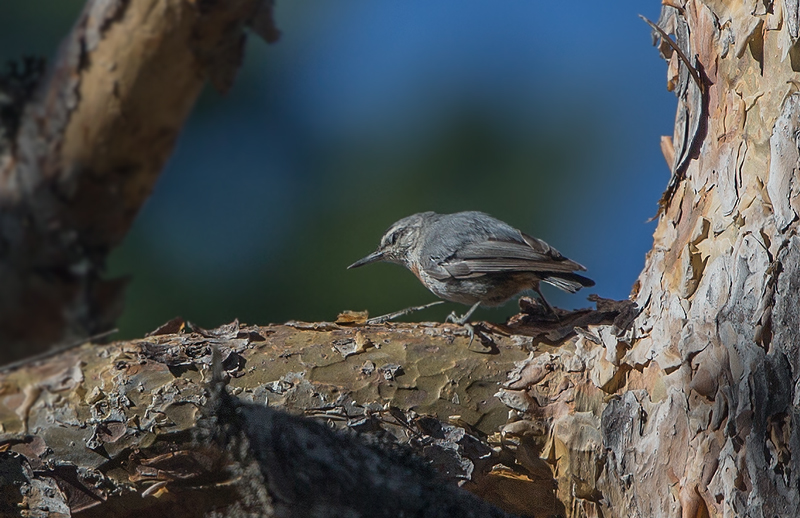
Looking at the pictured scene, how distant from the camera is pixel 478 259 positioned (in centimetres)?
254

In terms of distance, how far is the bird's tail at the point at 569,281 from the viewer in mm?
2254

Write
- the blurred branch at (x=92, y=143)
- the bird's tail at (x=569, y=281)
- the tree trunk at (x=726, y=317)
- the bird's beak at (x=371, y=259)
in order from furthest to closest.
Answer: the bird's beak at (x=371, y=259) → the blurred branch at (x=92, y=143) → the bird's tail at (x=569, y=281) → the tree trunk at (x=726, y=317)

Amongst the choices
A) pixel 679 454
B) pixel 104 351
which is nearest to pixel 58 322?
pixel 104 351

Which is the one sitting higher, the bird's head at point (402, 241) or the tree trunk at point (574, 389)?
the bird's head at point (402, 241)

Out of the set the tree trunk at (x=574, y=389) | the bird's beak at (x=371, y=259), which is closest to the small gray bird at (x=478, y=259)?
the bird's beak at (x=371, y=259)

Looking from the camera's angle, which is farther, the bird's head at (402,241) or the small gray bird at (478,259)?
the bird's head at (402,241)

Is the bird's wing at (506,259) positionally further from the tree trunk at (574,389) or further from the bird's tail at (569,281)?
the tree trunk at (574,389)

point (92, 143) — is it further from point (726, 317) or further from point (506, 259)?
point (726, 317)

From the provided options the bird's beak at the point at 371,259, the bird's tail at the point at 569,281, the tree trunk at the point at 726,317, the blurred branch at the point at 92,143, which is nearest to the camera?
the tree trunk at the point at 726,317

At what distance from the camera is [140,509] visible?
1557 millimetres

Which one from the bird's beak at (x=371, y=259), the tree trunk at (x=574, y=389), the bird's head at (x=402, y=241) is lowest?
the tree trunk at (x=574, y=389)

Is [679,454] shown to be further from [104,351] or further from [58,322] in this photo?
[58,322]

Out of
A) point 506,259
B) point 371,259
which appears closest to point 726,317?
point 506,259

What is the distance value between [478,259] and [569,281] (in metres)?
0.36
